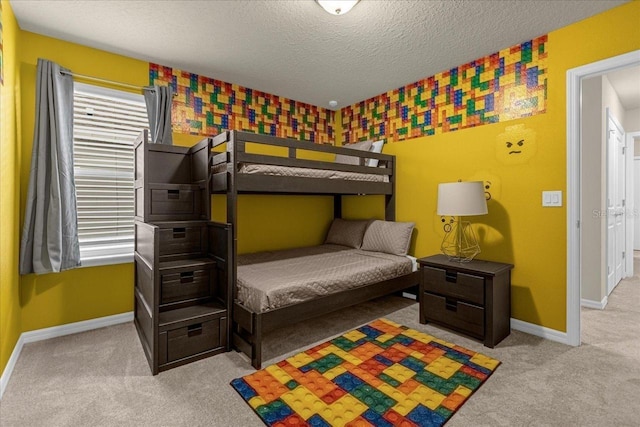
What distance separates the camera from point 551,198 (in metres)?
2.49

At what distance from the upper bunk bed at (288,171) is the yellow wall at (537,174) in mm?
683

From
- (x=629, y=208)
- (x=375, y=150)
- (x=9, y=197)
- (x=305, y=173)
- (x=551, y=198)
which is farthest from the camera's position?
(x=629, y=208)

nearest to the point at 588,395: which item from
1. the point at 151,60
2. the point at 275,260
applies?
the point at 275,260

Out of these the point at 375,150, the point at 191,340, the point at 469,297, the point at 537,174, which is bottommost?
the point at 191,340

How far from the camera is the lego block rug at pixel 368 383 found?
1591 mm

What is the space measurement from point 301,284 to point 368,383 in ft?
2.47

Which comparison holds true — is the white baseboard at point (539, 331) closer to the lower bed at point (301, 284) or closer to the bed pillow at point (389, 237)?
the lower bed at point (301, 284)

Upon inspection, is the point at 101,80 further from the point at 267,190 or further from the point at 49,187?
the point at 267,190

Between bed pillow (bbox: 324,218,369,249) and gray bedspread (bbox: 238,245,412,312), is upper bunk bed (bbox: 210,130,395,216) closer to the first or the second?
bed pillow (bbox: 324,218,369,249)

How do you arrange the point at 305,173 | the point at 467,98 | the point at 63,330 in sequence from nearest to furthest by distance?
the point at 63,330 → the point at 305,173 → the point at 467,98

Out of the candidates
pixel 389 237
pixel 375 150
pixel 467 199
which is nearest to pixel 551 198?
pixel 467 199

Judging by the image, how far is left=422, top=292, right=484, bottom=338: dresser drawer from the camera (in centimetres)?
241

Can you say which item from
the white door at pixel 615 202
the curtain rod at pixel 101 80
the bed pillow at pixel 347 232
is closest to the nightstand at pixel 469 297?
the bed pillow at pixel 347 232

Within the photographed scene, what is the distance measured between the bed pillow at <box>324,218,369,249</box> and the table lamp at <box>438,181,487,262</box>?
1101 mm
